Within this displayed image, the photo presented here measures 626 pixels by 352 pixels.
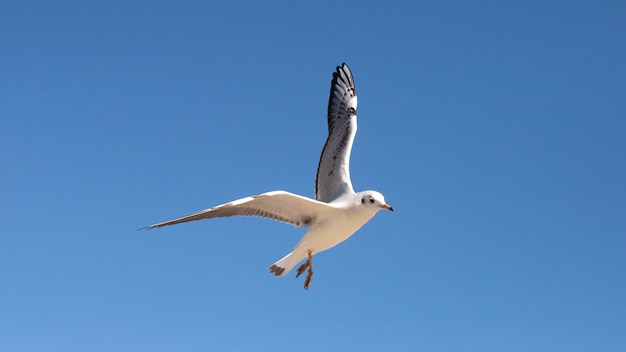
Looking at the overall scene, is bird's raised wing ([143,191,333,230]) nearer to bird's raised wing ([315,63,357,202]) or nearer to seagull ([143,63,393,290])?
seagull ([143,63,393,290])

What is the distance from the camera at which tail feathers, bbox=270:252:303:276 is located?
1154cm

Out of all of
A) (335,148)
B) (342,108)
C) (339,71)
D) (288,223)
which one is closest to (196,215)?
(288,223)

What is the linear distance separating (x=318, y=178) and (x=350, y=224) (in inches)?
90.1

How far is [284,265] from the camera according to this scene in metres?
11.7

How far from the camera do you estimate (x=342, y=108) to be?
50.9ft

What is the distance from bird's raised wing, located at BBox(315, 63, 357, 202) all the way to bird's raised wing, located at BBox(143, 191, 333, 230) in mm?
1307

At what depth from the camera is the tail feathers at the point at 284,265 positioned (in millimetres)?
11539

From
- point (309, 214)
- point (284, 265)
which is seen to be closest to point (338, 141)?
point (309, 214)

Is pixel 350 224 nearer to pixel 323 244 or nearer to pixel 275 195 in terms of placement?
pixel 323 244

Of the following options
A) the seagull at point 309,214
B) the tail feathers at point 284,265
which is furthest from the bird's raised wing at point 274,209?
the tail feathers at point 284,265

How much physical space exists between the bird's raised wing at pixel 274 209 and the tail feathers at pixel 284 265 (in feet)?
1.78

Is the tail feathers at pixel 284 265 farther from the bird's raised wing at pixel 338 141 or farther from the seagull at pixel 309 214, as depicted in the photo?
the bird's raised wing at pixel 338 141

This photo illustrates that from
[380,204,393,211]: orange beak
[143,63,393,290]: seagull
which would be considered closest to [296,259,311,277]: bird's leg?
[143,63,393,290]: seagull

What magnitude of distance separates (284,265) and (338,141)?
121 inches
